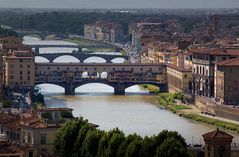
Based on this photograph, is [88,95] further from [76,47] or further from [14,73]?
[76,47]

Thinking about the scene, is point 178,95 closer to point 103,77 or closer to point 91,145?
point 103,77

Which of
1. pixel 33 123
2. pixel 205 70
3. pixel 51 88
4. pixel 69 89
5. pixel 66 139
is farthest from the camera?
pixel 51 88

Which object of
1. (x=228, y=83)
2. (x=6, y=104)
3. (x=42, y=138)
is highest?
(x=42, y=138)

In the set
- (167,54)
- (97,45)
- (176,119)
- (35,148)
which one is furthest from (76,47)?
(35,148)

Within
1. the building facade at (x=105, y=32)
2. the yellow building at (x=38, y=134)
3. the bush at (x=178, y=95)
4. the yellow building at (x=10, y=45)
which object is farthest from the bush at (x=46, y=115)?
the building facade at (x=105, y=32)

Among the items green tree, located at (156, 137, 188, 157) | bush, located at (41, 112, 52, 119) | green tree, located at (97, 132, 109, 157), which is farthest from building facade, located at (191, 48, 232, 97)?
green tree, located at (156, 137, 188, 157)

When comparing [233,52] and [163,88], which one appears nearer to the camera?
[233,52]

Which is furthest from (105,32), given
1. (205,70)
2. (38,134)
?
(38,134)

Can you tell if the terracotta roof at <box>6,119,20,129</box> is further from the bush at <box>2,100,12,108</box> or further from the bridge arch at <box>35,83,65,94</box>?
the bridge arch at <box>35,83,65,94</box>
